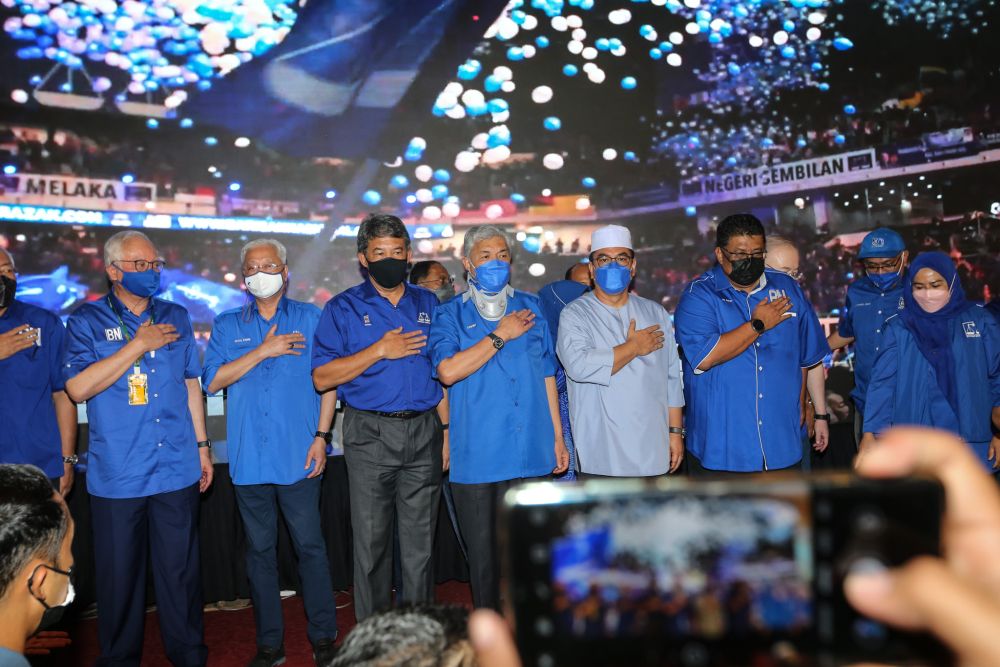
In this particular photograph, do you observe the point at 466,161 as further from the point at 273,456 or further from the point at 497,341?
the point at 273,456

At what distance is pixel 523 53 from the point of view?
600 centimetres

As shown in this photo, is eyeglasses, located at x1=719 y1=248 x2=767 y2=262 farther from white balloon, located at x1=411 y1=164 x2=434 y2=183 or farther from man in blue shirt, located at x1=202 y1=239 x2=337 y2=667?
white balloon, located at x1=411 y1=164 x2=434 y2=183

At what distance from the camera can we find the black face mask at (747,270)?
341 centimetres

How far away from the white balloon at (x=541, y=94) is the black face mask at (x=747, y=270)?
307 centimetres

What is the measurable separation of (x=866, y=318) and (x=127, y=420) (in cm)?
398

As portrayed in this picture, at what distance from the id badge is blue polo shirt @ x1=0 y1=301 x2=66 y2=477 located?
51 centimetres

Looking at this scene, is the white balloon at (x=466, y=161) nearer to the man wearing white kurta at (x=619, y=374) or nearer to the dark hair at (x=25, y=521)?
the man wearing white kurta at (x=619, y=374)

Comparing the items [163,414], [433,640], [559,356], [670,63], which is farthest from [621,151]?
[433,640]

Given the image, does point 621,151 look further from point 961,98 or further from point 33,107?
point 33,107

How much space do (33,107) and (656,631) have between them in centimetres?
579

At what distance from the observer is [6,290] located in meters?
3.39

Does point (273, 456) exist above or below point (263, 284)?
below

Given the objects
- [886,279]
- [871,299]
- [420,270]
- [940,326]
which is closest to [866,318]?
[871,299]

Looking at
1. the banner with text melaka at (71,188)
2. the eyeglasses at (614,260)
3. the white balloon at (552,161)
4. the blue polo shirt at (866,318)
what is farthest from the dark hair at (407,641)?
the white balloon at (552,161)
